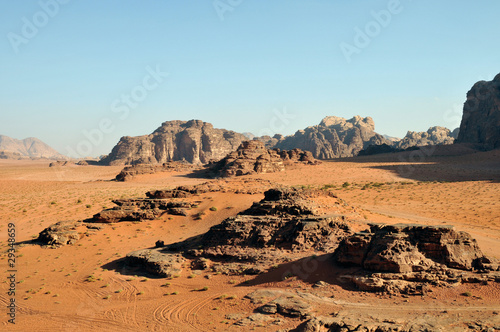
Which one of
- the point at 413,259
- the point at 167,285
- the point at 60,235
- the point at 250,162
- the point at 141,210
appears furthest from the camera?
the point at 250,162

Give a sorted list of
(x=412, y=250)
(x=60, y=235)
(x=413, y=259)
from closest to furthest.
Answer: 1. (x=413, y=259)
2. (x=412, y=250)
3. (x=60, y=235)

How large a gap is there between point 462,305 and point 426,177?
51.2 metres

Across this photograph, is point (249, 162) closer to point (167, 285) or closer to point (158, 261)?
point (158, 261)

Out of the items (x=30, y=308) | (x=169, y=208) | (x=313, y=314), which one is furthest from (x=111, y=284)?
(x=169, y=208)

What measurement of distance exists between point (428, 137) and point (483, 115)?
5893 centimetres

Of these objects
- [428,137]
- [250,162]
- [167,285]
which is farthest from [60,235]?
[428,137]

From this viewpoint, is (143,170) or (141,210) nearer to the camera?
(141,210)

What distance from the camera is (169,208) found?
91.0ft

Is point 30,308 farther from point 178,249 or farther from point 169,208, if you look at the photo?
point 169,208

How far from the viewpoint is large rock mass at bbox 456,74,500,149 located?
287 ft

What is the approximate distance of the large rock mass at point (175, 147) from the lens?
130m

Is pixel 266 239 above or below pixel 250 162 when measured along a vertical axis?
below

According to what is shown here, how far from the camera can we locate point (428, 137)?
150750 millimetres

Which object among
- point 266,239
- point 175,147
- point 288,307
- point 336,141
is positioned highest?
point 336,141
